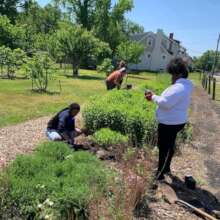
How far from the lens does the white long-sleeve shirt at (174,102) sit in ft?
16.2

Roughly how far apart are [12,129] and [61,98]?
7007 millimetres

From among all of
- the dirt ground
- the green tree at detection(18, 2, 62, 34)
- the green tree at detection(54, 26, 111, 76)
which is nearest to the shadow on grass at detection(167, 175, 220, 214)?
the dirt ground

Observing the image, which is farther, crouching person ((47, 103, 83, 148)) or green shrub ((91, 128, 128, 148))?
green shrub ((91, 128, 128, 148))

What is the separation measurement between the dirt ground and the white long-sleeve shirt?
101cm

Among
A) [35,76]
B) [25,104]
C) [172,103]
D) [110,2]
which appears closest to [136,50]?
[110,2]

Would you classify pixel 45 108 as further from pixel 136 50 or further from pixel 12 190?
pixel 136 50

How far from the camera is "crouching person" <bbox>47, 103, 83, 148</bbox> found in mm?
6324

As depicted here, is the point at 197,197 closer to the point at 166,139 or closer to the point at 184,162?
the point at 166,139

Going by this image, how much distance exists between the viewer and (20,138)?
23.8 ft

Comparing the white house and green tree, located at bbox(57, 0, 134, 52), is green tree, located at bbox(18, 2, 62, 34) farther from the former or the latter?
green tree, located at bbox(57, 0, 134, 52)

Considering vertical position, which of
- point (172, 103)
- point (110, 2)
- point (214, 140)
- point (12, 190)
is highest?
point (110, 2)

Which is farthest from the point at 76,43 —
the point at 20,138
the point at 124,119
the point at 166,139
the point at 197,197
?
the point at 197,197

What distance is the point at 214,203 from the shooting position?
16.7 ft

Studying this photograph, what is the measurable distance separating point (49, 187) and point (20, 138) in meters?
3.58
